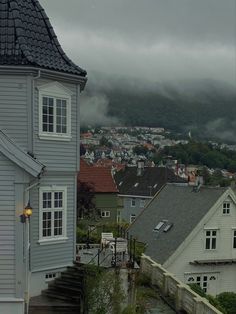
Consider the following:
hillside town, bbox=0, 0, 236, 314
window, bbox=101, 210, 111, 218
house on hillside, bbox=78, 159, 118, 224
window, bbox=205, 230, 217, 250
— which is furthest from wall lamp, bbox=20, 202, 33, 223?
window, bbox=101, 210, 111, 218

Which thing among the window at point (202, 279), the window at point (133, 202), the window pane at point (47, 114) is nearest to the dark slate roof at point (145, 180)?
the window at point (133, 202)

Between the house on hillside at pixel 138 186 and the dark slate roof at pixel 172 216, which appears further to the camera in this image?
the house on hillside at pixel 138 186

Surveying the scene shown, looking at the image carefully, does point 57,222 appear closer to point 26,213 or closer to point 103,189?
point 26,213

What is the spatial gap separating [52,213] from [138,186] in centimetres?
6529

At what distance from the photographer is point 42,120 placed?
19328 mm

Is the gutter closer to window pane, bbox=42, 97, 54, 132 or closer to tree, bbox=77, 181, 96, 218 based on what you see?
window pane, bbox=42, 97, 54, 132

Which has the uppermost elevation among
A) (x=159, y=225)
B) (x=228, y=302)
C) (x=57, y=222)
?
(x=57, y=222)

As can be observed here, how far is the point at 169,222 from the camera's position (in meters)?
40.8

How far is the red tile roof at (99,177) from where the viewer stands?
7006cm

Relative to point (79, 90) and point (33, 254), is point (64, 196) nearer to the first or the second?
point (33, 254)

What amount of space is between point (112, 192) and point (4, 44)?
172ft

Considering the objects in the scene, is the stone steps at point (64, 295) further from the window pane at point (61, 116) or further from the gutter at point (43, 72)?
the gutter at point (43, 72)

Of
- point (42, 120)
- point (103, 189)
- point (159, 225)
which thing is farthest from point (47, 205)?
point (103, 189)

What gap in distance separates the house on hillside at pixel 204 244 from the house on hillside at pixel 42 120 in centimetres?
1665
